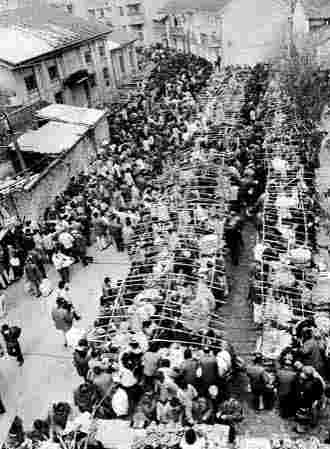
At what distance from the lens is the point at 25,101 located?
1095 inches

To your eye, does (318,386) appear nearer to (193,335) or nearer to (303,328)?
(303,328)

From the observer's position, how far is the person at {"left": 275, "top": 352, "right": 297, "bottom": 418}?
9.55 meters

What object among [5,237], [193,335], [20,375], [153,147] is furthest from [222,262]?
[153,147]

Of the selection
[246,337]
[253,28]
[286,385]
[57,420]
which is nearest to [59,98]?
[253,28]

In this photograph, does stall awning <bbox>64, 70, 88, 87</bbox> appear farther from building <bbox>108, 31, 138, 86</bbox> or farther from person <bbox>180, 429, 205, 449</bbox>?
person <bbox>180, 429, 205, 449</bbox>

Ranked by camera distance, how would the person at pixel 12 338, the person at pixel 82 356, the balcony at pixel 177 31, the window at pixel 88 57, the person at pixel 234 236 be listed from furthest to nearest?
the balcony at pixel 177 31
the window at pixel 88 57
the person at pixel 234 236
the person at pixel 12 338
the person at pixel 82 356

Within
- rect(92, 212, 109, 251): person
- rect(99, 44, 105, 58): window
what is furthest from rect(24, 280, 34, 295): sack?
rect(99, 44, 105, 58): window

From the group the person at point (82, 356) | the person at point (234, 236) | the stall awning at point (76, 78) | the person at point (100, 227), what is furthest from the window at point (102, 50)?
the person at point (82, 356)

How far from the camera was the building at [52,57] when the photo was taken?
89.6 ft

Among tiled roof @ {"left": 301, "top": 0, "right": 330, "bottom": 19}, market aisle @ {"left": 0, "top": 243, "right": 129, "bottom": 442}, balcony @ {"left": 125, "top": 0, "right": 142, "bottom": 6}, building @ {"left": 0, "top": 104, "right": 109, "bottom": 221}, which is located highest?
balcony @ {"left": 125, "top": 0, "right": 142, "bottom": 6}

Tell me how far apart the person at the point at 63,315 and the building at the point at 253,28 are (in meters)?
28.4

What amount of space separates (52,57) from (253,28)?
15733mm

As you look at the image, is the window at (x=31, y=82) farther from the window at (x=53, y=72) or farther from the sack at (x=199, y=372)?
the sack at (x=199, y=372)

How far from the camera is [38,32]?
1183 inches
